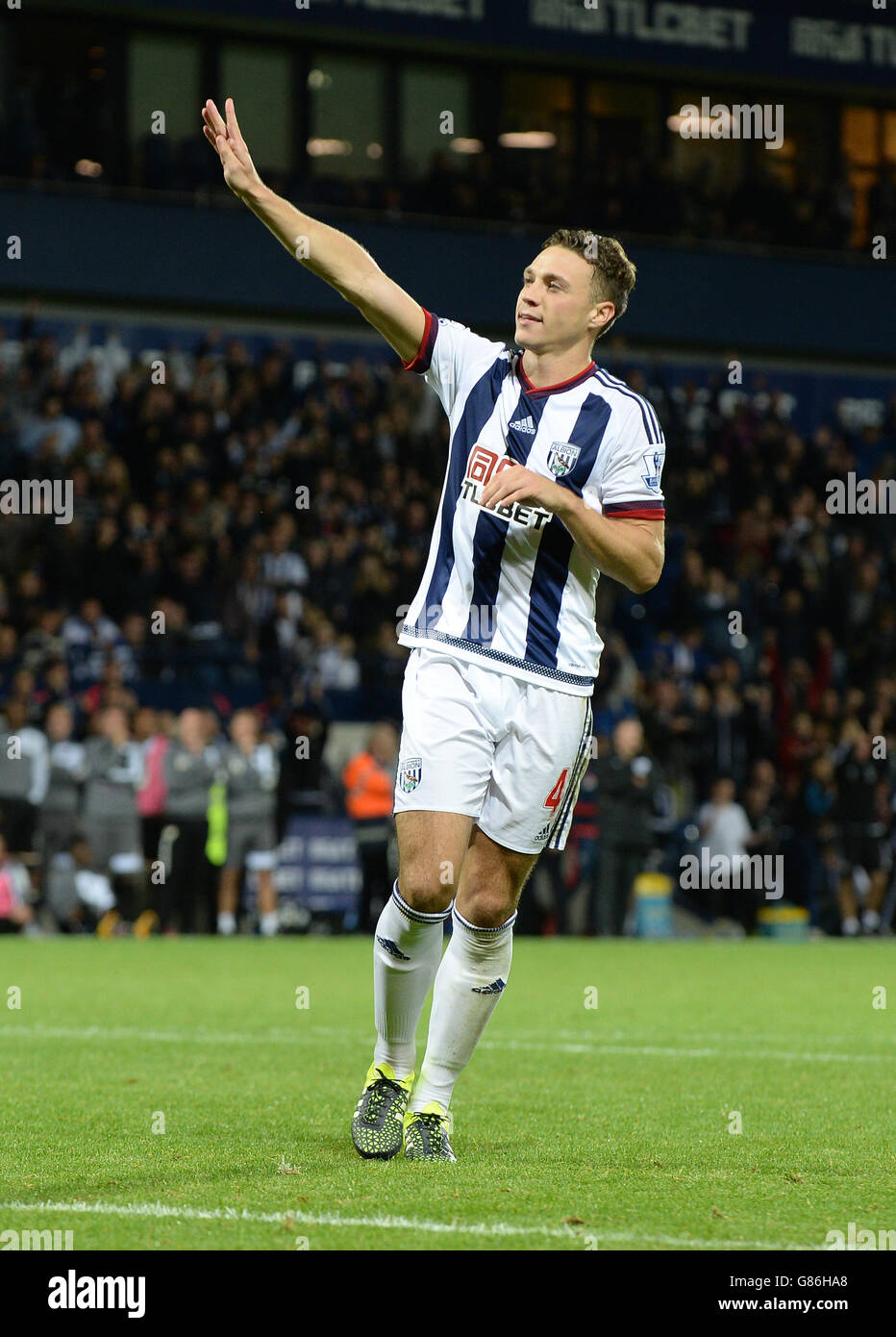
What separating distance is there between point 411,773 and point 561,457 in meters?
1.04

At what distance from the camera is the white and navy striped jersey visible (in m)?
5.57

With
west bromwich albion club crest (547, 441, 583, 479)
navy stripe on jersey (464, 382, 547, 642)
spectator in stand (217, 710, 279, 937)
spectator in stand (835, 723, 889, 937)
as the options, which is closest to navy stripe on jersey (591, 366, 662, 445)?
west bromwich albion club crest (547, 441, 583, 479)

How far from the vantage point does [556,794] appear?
5.60 m

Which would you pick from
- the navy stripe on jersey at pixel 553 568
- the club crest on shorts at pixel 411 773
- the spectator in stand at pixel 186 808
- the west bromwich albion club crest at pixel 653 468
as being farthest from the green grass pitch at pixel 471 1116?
the spectator in stand at pixel 186 808

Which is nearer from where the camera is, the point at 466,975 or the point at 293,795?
the point at 466,975

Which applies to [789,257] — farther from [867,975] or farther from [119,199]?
[867,975]

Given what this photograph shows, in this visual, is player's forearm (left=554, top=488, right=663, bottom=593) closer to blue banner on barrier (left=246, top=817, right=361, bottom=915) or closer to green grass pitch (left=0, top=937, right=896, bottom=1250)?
green grass pitch (left=0, top=937, right=896, bottom=1250)

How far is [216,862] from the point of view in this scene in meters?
17.2

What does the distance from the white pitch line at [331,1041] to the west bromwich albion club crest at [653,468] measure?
375cm

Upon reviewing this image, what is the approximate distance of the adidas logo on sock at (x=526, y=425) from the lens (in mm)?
5645

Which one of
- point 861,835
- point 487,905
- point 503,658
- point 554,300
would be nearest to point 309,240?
point 554,300
